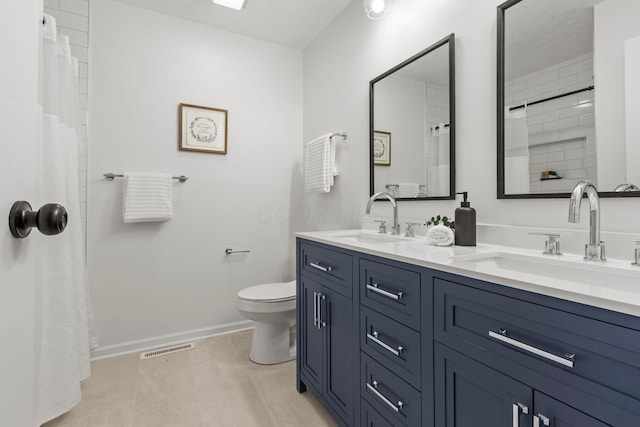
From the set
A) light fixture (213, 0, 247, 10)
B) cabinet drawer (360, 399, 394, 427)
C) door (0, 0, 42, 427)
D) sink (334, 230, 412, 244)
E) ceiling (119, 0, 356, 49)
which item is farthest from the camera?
ceiling (119, 0, 356, 49)

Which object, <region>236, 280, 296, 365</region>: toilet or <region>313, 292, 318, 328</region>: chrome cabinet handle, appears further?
<region>236, 280, 296, 365</region>: toilet

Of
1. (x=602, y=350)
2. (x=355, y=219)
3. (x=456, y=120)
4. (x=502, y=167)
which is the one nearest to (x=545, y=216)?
(x=502, y=167)

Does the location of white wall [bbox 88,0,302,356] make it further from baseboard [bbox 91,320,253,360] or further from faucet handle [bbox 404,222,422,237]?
faucet handle [bbox 404,222,422,237]

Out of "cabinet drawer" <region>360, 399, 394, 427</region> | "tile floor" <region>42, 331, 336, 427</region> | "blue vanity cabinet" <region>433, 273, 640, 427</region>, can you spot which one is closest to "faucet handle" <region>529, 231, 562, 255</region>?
"blue vanity cabinet" <region>433, 273, 640, 427</region>

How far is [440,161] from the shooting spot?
160 cm

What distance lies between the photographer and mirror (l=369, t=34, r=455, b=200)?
5.09 ft

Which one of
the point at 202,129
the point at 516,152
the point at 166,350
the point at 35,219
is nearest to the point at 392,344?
the point at 516,152

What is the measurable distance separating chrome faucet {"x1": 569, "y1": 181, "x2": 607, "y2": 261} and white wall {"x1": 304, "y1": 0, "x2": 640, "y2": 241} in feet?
0.37

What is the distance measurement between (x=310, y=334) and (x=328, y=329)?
221mm

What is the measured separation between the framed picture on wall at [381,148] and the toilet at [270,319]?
3.41 feet

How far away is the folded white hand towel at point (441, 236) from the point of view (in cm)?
133

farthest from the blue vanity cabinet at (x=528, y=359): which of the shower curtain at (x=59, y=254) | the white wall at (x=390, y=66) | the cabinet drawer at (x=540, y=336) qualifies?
the shower curtain at (x=59, y=254)

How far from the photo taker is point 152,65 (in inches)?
92.3

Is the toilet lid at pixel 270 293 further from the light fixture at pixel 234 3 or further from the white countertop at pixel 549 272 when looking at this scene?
the light fixture at pixel 234 3
